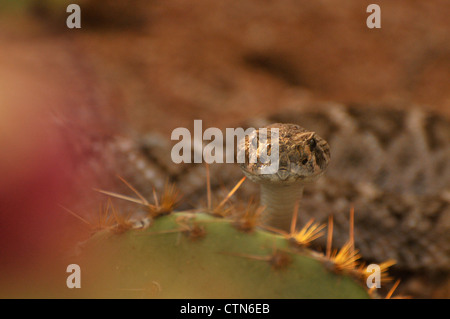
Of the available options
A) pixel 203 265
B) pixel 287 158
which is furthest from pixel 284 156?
pixel 203 265

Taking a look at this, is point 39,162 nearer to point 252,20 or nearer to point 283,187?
point 283,187

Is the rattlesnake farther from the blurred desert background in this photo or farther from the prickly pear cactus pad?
the prickly pear cactus pad

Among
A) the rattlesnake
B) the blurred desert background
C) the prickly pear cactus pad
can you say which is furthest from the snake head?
the blurred desert background

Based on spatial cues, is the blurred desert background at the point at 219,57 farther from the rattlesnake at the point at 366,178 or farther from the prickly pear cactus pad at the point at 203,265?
the prickly pear cactus pad at the point at 203,265

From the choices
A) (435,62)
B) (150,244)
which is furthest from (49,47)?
(435,62)

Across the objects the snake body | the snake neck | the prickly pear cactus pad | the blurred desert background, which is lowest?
the prickly pear cactus pad

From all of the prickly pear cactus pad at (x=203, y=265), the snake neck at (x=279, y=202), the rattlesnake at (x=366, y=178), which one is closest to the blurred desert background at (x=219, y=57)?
the rattlesnake at (x=366, y=178)

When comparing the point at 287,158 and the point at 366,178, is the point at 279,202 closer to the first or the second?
the point at 287,158
